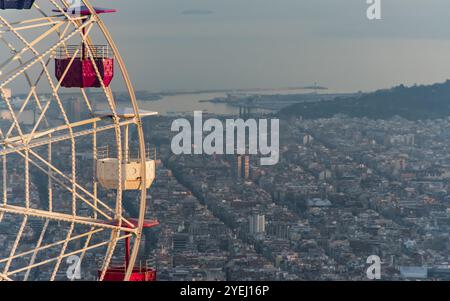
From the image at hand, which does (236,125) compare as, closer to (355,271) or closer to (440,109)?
(440,109)

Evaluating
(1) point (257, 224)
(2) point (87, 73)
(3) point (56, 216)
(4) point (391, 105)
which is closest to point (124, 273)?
(3) point (56, 216)

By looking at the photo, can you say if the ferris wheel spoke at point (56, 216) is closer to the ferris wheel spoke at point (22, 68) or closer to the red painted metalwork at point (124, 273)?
the red painted metalwork at point (124, 273)

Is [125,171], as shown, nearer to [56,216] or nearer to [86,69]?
[86,69]

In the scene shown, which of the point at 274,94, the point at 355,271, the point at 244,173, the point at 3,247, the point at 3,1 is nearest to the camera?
the point at 3,1

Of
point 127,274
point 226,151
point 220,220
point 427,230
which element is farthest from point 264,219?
point 127,274

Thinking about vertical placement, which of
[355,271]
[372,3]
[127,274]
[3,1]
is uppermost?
[372,3]

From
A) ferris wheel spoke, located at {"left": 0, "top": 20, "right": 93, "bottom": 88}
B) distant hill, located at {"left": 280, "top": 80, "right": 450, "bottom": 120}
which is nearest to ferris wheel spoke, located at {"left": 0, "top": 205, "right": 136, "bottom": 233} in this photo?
ferris wheel spoke, located at {"left": 0, "top": 20, "right": 93, "bottom": 88}

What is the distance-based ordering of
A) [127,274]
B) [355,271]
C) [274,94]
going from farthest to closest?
[274,94]
[355,271]
[127,274]

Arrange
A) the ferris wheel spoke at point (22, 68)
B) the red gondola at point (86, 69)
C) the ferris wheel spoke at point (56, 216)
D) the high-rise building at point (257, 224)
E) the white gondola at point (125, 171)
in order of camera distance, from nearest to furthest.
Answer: the ferris wheel spoke at point (22, 68) < the ferris wheel spoke at point (56, 216) < the white gondola at point (125, 171) < the red gondola at point (86, 69) < the high-rise building at point (257, 224)

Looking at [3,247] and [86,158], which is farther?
[86,158]

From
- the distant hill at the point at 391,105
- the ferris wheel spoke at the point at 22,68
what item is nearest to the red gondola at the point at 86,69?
the ferris wheel spoke at the point at 22,68
